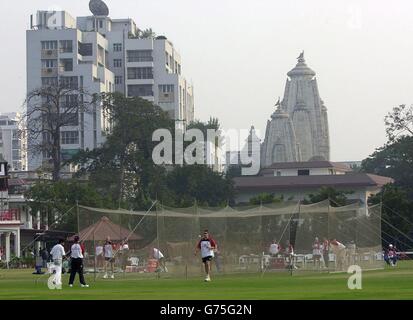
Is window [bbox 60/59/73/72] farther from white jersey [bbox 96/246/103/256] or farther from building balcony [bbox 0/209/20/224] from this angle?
white jersey [bbox 96/246/103/256]

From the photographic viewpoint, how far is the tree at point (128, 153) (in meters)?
111

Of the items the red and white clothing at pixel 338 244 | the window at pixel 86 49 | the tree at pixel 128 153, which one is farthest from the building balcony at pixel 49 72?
the red and white clothing at pixel 338 244

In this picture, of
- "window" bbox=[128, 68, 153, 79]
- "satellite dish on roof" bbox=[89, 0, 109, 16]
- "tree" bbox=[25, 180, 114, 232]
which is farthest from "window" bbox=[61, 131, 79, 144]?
"tree" bbox=[25, 180, 114, 232]

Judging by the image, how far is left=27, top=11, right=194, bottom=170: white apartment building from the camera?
16825 cm

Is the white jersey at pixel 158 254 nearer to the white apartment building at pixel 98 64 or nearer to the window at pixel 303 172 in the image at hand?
the window at pixel 303 172

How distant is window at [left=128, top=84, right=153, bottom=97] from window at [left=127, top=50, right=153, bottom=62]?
13.6ft

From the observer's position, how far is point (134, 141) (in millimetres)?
112938

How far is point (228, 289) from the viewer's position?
34.6m

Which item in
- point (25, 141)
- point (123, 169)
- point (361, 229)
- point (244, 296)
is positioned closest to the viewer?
point (244, 296)

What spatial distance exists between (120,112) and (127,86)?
2668 inches
